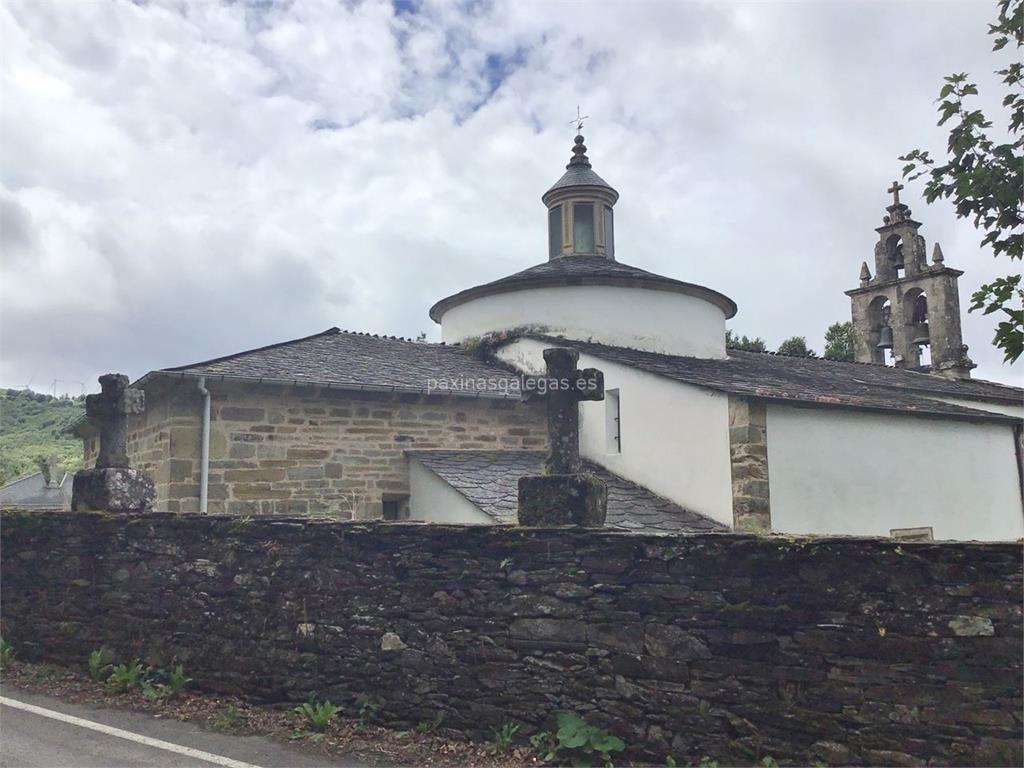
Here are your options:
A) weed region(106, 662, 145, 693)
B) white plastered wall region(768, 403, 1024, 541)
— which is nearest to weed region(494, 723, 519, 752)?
weed region(106, 662, 145, 693)

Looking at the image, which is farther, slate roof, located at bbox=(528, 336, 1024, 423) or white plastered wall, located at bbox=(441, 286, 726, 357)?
white plastered wall, located at bbox=(441, 286, 726, 357)

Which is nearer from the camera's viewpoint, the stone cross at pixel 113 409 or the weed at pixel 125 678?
the weed at pixel 125 678

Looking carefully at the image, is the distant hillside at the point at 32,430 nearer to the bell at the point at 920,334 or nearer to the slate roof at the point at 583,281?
the slate roof at the point at 583,281

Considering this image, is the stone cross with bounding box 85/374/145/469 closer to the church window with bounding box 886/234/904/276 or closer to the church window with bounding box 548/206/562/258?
the church window with bounding box 548/206/562/258

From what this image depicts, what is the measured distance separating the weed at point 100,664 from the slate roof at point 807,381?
8.00m

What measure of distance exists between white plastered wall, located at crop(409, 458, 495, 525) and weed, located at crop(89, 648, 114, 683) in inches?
168

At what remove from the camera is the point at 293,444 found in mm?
11086

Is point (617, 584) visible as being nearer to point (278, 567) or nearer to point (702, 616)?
point (702, 616)

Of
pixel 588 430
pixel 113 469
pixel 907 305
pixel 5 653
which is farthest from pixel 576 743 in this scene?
pixel 907 305

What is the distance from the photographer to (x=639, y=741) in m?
5.14

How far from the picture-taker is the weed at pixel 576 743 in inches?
203

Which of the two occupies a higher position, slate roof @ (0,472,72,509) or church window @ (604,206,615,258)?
church window @ (604,206,615,258)

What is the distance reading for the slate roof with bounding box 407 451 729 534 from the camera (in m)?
10.2

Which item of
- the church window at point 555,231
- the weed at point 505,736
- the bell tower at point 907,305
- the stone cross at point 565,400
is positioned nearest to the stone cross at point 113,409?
the stone cross at point 565,400
